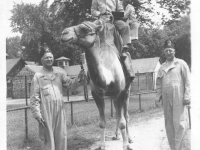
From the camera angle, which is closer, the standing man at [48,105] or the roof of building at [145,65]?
the standing man at [48,105]

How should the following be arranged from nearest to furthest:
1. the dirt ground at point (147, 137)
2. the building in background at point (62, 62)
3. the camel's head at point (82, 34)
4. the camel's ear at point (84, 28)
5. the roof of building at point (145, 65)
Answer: the camel's head at point (82, 34) < the camel's ear at point (84, 28) < the dirt ground at point (147, 137) < the roof of building at point (145, 65) < the building in background at point (62, 62)

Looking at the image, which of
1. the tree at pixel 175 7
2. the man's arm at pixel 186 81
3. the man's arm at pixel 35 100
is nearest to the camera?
the man's arm at pixel 35 100

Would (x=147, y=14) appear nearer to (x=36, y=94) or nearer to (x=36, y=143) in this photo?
(x=36, y=143)

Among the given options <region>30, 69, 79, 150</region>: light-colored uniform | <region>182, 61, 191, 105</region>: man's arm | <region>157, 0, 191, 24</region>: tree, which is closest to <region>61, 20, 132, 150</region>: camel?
<region>30, 69, 79, 150</region>: light-colored uniform

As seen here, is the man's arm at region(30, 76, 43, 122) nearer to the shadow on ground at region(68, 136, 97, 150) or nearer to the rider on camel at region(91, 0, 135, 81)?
the rider on camel at region(91, 0, 135, 81)

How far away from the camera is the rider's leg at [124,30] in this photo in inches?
227

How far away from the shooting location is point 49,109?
164 inches

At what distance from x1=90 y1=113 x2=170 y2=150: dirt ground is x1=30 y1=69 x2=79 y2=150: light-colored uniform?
2500mm

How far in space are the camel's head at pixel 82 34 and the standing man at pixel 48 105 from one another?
618mm

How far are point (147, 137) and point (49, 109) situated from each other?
4311mm

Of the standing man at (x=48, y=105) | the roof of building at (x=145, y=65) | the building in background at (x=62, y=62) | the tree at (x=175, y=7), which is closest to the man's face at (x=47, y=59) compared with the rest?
the standing man at (x=48, y=105)

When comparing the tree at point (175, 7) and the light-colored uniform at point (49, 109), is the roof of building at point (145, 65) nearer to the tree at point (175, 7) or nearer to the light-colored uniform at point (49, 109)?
the tree at point (175, 7)

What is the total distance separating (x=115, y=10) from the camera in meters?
5.97

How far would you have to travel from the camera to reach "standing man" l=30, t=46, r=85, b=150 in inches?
163
